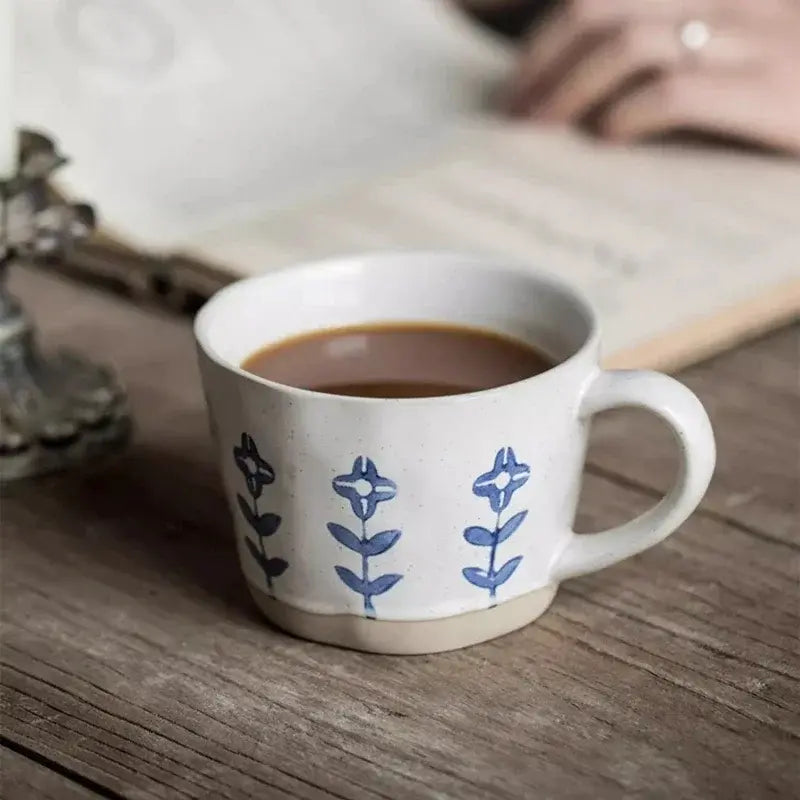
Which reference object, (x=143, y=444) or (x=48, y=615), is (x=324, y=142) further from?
(x=48, y=615)

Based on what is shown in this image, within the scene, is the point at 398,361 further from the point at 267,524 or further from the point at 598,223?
the point at 598,223

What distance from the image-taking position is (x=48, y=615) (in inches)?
18.9

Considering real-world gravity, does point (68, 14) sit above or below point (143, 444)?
above

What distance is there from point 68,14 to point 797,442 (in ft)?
1.73

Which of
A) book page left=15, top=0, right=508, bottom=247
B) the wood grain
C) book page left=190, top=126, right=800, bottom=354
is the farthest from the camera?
book page left=15, top=0, right=508, bottom=247

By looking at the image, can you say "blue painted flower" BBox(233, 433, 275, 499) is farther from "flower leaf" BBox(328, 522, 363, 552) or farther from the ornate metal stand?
the ornate metal stand

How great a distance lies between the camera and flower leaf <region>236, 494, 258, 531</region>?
450 mm

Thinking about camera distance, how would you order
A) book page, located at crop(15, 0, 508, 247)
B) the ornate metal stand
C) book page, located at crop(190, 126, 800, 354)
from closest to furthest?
the ornate metal stand < book page, located at crop(190, 126, 800, 354) < book page, located at crop(15, 0, 508, 247)

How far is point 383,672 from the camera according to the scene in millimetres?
444

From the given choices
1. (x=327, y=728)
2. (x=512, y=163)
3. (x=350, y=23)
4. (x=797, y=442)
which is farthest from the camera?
(x=350, y=23)

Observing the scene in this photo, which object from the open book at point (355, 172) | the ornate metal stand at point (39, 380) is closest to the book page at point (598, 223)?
the open book at point (355, 172)

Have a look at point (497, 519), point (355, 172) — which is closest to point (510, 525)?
point (497, 519)

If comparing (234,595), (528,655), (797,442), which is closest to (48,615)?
(234,595)

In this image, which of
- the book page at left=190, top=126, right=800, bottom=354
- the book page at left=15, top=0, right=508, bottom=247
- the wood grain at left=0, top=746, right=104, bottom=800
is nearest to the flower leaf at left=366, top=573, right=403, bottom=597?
the wood grain at left=0, top=746, right=104, bottom=800
